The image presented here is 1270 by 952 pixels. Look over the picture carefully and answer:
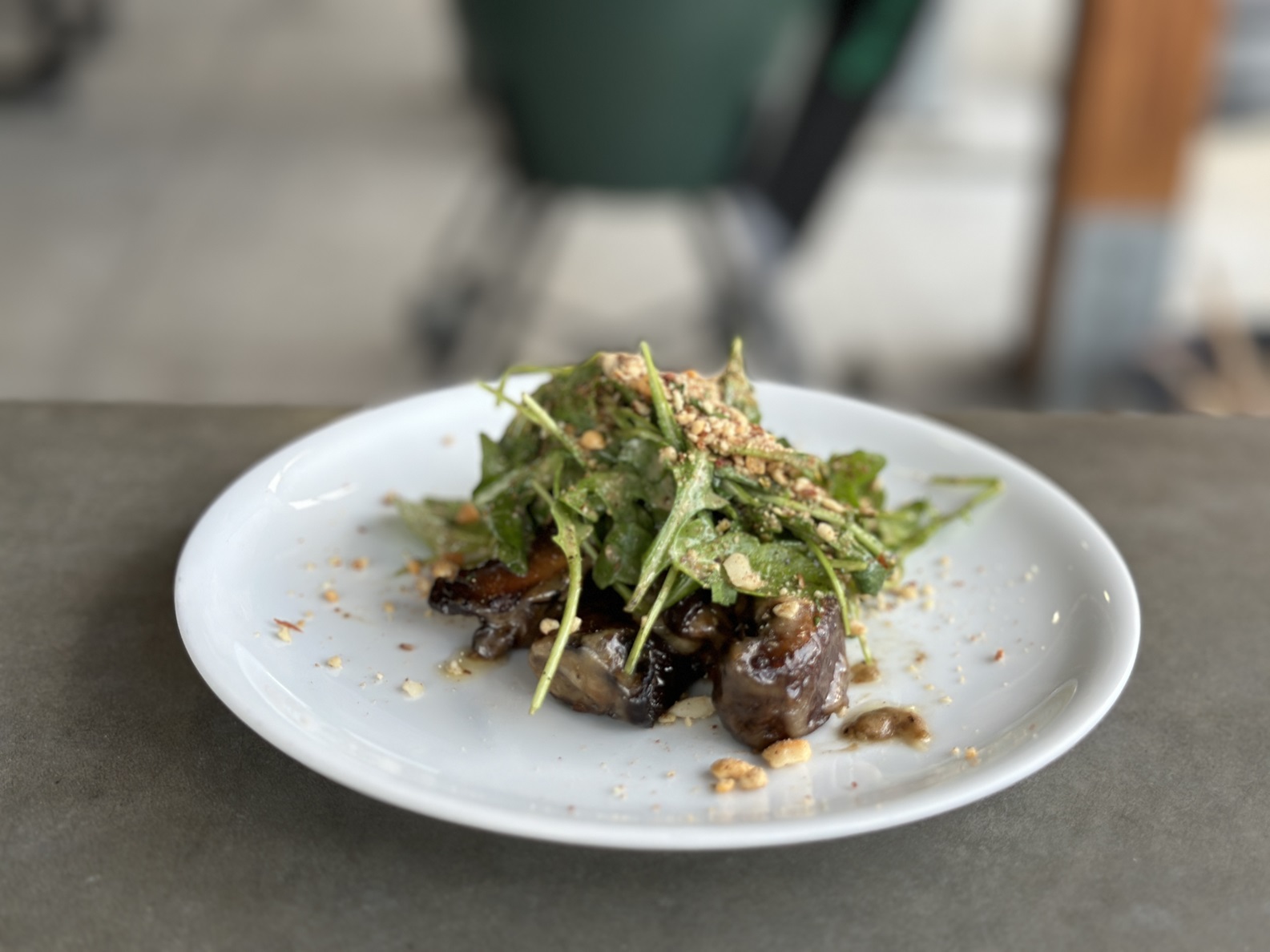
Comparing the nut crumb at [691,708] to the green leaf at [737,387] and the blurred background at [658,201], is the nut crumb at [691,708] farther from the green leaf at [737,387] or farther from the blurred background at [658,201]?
the blurred background at [658,201]

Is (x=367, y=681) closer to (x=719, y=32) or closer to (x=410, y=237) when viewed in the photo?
(x=719, y=32)

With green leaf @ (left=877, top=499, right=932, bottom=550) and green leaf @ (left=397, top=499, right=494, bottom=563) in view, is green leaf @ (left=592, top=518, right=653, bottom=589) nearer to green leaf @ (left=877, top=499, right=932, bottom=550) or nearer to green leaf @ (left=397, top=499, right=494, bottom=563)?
green leaf @ (left=397, top=499, right=494, bottom=563)

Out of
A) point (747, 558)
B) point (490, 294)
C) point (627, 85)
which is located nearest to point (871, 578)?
point (747, 558)

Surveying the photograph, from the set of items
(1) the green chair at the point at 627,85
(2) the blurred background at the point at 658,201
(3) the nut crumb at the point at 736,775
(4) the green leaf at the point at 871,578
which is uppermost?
(4) the green leaf at the point at 871,578

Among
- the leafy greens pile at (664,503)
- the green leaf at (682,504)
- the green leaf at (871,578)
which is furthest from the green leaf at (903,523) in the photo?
the green leaf at (682,504)

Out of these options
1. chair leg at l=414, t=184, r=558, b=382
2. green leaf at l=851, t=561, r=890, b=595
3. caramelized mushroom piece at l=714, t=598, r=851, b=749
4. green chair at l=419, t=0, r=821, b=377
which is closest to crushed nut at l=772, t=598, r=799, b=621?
caramelized mushroom piece at l=714, t=598, r=851, b=749

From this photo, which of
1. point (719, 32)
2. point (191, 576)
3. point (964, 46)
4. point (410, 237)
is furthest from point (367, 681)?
point (964, 46)
